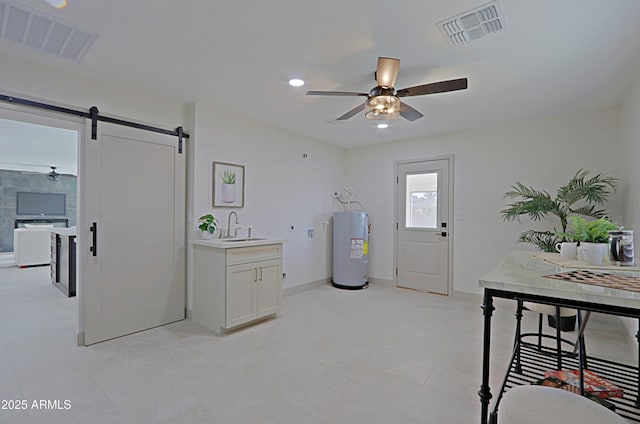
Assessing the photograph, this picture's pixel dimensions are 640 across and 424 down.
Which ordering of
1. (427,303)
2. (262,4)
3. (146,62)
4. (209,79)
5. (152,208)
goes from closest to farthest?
(262,4) < (146,62) < (209,79) < (152,208) < (427,303)

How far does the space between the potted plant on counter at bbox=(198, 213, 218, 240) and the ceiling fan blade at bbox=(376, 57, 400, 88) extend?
2.24 meters

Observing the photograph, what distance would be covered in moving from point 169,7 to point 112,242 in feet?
7.16

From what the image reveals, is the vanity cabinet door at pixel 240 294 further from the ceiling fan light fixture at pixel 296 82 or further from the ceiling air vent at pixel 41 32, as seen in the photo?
the ceiling air vent at pixel 41 32

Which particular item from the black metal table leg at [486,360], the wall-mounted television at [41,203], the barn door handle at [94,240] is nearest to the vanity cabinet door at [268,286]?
the barn door handle at [94,240]

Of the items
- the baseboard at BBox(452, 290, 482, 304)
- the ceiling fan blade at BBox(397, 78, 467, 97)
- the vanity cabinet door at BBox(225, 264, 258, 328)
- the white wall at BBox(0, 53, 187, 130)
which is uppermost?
the white wall at BBox(0, 53, 187, 130)

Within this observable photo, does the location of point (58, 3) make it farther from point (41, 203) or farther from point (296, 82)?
point (41, 203)

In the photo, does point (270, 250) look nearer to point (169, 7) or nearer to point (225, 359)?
point (225, 359)

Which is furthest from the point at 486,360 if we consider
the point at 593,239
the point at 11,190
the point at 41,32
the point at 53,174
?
the point at 11,190

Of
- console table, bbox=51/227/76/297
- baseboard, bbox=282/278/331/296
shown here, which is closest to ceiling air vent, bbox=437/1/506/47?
baseboard, bbox=282/278/331/296

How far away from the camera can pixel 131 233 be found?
10.5ft

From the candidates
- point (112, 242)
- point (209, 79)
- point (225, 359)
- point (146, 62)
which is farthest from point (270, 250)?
Answer: point (146, 62)

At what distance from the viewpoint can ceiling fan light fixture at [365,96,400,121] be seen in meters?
2.62

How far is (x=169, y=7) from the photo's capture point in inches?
76.5

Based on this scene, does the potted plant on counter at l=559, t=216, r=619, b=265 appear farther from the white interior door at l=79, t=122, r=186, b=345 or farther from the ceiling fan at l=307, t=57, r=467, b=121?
the white interior door at l=79, t=122, r=186, b=345
